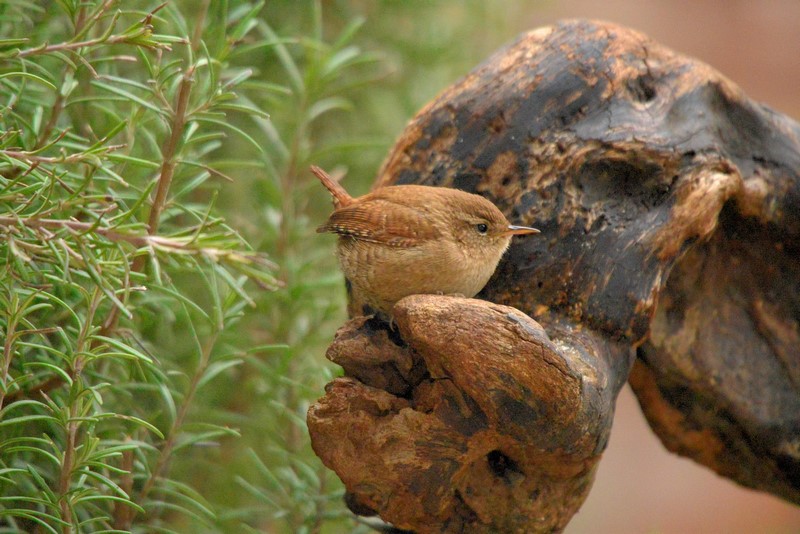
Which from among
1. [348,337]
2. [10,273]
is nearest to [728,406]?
[348,337]

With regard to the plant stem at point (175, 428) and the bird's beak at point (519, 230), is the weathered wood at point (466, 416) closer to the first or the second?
the bird's beak at point (519, 230)

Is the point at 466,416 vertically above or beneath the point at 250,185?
above

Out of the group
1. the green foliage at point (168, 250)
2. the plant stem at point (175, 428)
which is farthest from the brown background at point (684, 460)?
the plant stem at point (175, 428)

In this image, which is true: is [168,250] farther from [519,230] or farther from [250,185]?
[250,185]

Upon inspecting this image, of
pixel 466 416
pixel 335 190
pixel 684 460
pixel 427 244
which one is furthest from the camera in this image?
pixel 684 460

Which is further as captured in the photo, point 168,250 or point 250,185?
point 250,185

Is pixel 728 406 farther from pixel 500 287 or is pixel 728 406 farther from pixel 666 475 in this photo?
pixel 666 475

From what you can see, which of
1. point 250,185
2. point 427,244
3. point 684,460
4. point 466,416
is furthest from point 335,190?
point 684,460
